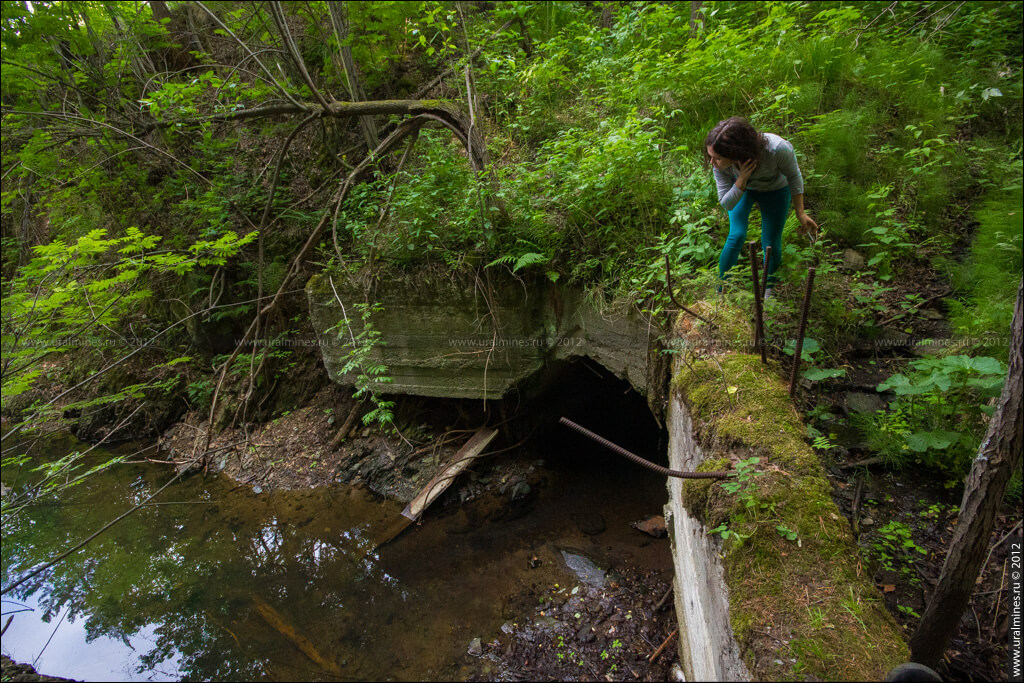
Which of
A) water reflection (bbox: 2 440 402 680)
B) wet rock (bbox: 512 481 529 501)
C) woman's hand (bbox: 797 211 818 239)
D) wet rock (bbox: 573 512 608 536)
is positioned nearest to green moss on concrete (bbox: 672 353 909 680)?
woman's hand (bbox: 797 211 818 239)

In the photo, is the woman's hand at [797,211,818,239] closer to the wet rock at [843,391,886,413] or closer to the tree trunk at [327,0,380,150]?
the wet rock at [843,391,886,413]

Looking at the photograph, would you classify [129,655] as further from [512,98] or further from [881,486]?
[512,98]

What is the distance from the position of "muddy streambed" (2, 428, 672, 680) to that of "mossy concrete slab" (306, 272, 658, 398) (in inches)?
53.1

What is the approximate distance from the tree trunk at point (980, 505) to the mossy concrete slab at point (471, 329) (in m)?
2.43

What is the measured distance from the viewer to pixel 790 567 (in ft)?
5.61

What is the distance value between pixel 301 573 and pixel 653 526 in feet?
11.9

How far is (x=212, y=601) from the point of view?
14.1 ft

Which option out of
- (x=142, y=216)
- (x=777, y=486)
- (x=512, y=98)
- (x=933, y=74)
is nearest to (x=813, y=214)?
(x=933, y=74)

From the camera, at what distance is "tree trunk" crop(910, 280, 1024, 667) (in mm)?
1667

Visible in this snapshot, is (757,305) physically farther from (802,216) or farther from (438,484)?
(438,484)

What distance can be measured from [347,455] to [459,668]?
332 centimetres

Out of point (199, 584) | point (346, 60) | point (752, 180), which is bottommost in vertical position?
point (199, 584)

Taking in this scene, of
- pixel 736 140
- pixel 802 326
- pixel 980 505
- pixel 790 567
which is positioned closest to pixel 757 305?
pixel 802 326

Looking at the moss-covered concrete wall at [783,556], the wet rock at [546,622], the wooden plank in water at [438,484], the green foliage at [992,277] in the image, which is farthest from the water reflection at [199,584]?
the green foliage at [992,277]
